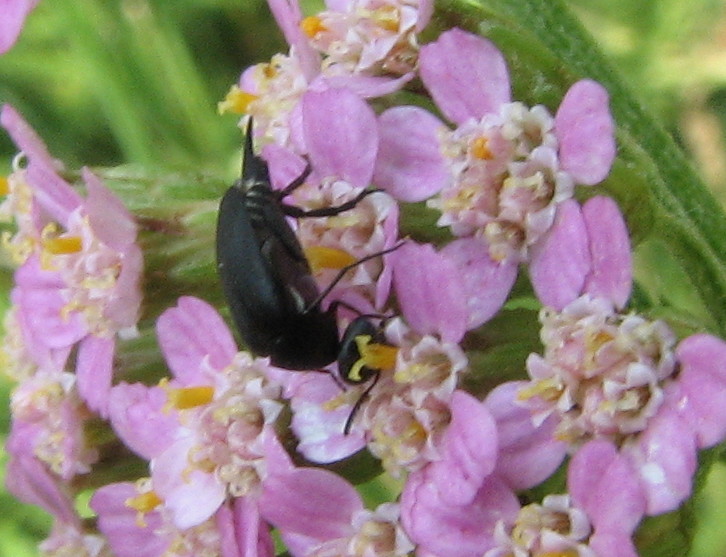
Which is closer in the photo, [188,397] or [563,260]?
[563,260]

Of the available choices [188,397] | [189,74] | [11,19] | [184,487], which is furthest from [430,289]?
[189,74]

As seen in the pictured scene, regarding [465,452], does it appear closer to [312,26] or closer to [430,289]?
[430,289]

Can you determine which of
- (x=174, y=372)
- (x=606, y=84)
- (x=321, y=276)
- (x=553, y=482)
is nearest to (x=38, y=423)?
(x=174, y=372)

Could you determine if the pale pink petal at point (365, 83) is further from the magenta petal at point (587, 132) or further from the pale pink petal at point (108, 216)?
the pale pink petal at point (108, 216)

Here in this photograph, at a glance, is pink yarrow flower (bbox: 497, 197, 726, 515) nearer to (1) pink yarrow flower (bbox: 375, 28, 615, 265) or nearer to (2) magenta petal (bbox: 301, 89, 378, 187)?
(1) pink yarrow flower (bbox: 375, 28, 615, 265)

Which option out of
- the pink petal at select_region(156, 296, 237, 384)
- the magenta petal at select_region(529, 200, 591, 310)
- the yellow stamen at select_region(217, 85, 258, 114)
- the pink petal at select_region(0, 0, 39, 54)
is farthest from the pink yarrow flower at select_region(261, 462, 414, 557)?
the pink petal at select_region(0, 0, 39, 54)
